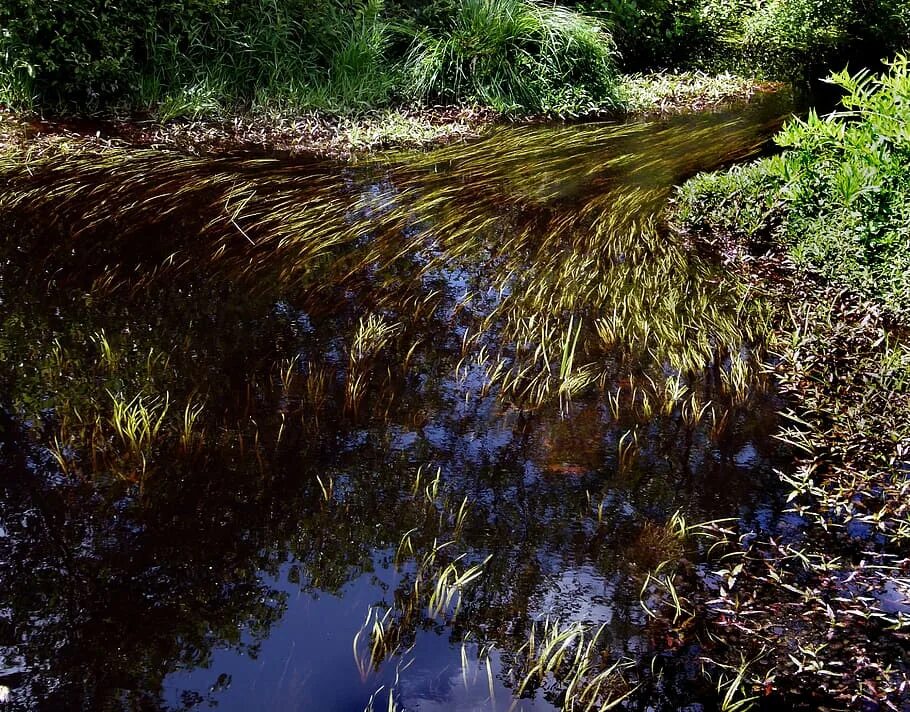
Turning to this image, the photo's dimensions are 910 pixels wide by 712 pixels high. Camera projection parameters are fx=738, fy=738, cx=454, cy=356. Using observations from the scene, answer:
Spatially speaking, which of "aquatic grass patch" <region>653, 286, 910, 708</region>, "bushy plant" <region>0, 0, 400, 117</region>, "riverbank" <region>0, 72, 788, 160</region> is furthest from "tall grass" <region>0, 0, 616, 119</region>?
"aquatic grass patch" <region>653, 286, 910, 708</region>

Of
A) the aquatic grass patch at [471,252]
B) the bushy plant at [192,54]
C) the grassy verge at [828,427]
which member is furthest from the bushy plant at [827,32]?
the bushy plant at [192,54]

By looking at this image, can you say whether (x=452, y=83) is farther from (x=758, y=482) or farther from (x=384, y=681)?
(x=384, y=681)

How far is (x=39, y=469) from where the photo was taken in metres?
2.57

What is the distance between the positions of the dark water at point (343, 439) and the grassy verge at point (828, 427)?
18cm

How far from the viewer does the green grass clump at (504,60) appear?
805 cm

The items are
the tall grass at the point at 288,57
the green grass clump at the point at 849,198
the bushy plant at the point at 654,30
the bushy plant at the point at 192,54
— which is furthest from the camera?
the bushy plant at the point at 654,30

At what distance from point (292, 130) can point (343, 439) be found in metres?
4.89

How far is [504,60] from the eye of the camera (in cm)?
811

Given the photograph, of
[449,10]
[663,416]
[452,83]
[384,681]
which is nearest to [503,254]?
[663,416]

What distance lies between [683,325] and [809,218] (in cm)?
145

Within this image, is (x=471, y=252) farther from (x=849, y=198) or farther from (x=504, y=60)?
(x=504, y=60)

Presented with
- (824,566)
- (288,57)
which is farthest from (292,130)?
(824,566)

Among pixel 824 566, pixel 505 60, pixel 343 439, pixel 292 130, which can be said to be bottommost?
pixel 824 566

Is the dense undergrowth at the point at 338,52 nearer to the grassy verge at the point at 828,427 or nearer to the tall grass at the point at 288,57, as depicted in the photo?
the tall grass at the point at 288,57
